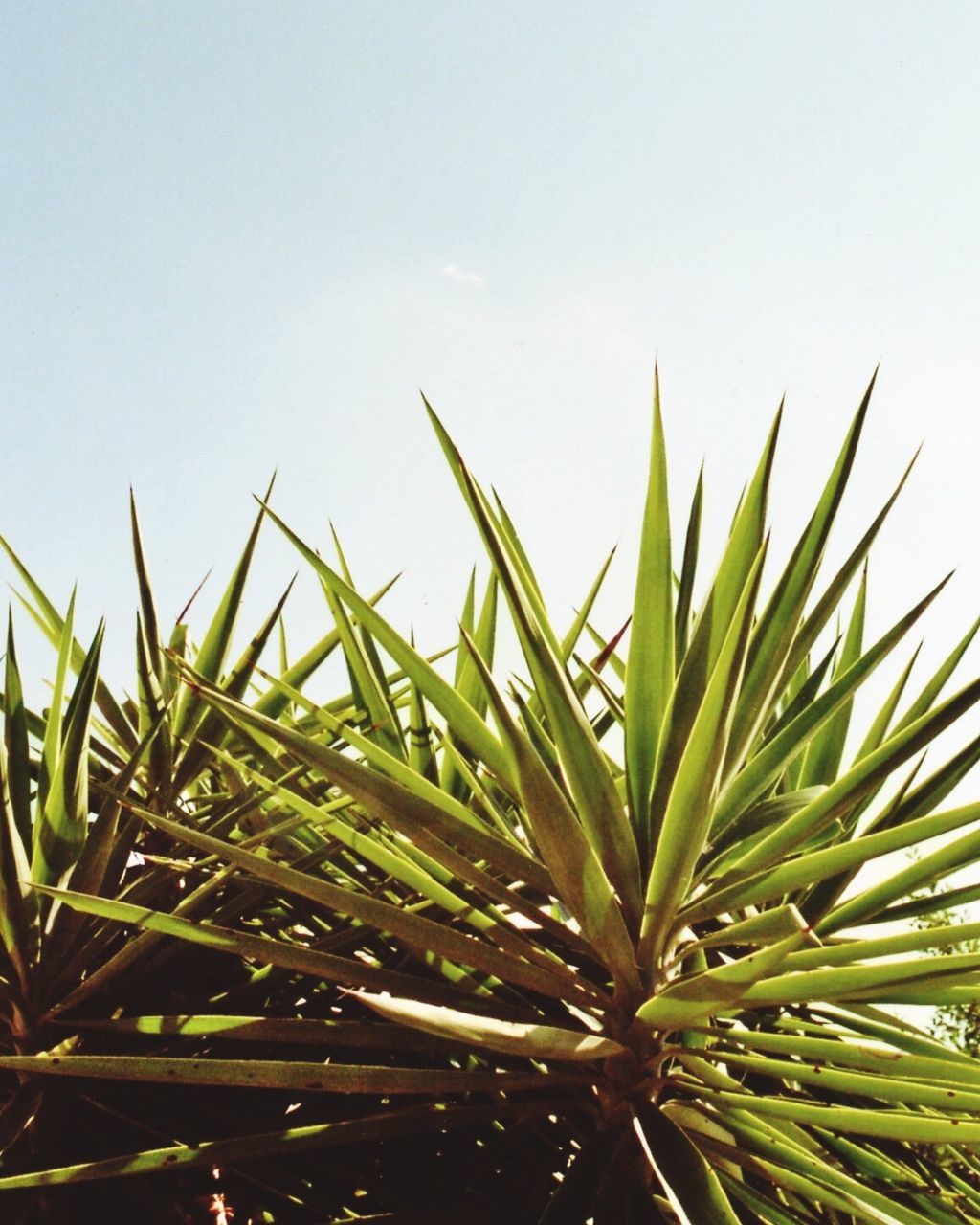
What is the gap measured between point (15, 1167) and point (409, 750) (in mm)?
838

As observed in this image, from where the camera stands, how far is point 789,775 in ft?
6.08

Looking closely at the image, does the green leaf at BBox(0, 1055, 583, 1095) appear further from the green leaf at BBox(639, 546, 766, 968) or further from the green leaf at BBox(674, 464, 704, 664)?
the green leaf at BBox(674, 464, 704, 664)

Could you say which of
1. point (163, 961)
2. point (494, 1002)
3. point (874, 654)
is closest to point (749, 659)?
point (874, 654)

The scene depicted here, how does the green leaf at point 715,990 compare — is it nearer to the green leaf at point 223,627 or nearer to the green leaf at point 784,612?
the green leaf at point 784,612

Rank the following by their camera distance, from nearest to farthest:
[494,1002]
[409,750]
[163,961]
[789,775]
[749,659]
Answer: [494,1002], [749,659], [163,961], [409,750], [789,775]

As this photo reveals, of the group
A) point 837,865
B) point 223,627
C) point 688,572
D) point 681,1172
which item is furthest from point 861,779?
point 223,627

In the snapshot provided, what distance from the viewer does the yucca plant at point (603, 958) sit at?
1.00 metres

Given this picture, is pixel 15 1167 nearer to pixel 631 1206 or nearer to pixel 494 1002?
pixel 494 1002

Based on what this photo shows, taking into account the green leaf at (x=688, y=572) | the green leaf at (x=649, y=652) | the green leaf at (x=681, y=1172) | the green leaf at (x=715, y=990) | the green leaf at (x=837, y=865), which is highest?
the green leaf at (x=688, y=572)

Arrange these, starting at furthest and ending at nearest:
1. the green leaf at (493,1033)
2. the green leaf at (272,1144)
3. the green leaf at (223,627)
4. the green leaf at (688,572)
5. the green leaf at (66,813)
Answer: the green leaf at (223,627) → the green leaf at (688,572) → the green leaf at (66,813) → the green leaf at (272,1144) → the green leaf at (493,1033)

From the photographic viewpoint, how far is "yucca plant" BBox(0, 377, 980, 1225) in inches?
39.5

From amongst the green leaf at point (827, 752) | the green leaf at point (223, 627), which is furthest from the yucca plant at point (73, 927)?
the green leaf at point (827, 752)

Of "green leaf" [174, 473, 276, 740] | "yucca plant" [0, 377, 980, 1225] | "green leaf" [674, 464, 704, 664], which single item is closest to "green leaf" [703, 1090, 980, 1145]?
"yucca plant" [0, 377, 980, 1225]

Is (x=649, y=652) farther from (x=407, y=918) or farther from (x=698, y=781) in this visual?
(x=407, y=918)
